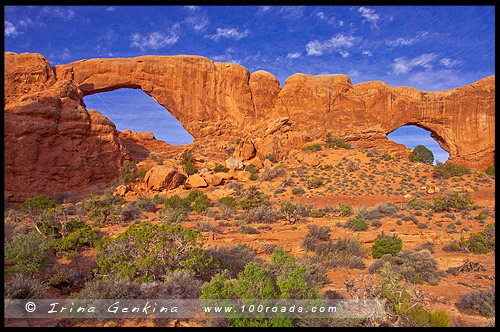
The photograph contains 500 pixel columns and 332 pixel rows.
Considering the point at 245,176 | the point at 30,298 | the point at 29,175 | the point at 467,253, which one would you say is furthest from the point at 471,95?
the point at 29,175

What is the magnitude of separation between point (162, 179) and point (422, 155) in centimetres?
2766

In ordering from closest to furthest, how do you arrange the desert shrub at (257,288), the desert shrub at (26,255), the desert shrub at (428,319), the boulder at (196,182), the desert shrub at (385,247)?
1. the desert shrub at (428,319)
2. the desert shrub at (257,288)
3. the desert shrub at (26,255)
4. the desert shrub at (385,247)
5. the boulder at (196,182)

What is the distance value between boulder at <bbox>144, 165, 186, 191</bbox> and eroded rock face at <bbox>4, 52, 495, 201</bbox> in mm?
5054

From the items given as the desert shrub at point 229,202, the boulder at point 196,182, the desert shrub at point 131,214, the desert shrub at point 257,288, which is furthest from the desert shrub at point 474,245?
the boulder at point 196,182

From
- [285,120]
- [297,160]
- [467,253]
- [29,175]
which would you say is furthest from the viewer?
[285,120]

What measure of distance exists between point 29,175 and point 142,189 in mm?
9111

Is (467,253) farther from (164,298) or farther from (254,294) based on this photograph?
(164,298)

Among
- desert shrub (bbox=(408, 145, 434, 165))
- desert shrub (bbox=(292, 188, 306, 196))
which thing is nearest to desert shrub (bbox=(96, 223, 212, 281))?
desert shrub (bbox=(292, 188, 306, 196))

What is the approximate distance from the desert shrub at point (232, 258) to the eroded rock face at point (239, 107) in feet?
65.6

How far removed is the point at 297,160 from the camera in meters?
26.5

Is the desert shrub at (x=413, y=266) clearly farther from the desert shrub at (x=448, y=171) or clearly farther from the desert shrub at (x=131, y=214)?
the desert shrub at (x=448, y=171)

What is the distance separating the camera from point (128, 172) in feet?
79.4

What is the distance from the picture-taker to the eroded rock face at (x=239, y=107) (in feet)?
77.3

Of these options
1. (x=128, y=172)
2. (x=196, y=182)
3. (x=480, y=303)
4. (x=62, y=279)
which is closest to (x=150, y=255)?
(x=62, y=279)
